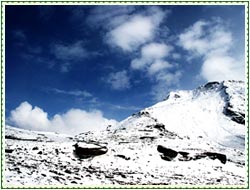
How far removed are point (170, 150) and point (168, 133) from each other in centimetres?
2323

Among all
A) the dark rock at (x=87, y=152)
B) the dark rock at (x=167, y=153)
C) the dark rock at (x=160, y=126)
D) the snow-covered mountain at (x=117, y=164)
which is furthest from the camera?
the dark rock at (x=160, y=126)

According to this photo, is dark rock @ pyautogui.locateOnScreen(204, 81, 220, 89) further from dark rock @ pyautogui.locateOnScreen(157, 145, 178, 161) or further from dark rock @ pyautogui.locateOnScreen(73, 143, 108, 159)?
dark rock @ pyautogui.locateOnScreen(73, 143, 108, 159)

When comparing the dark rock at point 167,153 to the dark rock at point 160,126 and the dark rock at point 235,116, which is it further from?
the dark rock at point 235,116

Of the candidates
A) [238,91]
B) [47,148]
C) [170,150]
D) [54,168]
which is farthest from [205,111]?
[54,168]

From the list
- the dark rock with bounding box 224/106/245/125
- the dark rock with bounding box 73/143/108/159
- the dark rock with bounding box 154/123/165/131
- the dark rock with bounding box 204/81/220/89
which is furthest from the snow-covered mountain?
the dark rock with bounding box 204/81/220/89

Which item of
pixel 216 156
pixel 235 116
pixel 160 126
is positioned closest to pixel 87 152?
pixel 216 156

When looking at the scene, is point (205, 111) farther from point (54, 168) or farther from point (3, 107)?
point (3, 107)

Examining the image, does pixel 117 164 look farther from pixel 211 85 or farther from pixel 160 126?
pixel 211 85

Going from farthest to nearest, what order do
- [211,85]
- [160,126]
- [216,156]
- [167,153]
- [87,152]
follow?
[211,85]
[160,126]
[216,156]
[167,153]
[87,152]

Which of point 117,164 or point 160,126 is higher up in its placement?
point 160,126

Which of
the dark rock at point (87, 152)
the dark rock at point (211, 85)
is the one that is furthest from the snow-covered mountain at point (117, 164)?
the dark rock at point (211, 85)

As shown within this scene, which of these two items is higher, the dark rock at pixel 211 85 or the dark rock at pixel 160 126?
the dark rock at pixel 211 85

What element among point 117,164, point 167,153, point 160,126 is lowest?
point 117,164

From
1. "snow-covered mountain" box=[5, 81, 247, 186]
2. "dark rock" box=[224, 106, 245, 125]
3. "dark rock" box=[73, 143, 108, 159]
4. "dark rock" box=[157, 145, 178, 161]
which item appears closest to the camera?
"snow-covered mountain" box=[5, 81, 247, 186]
